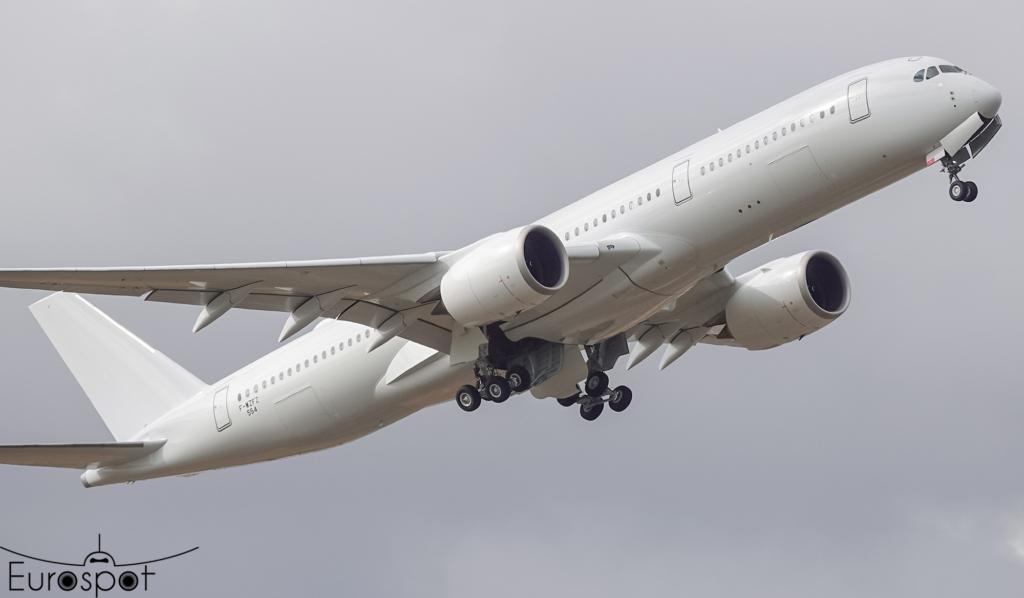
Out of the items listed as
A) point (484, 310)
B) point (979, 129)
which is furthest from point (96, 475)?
point (979, 129)

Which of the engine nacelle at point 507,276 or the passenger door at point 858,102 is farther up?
the passenger door at point 858,102

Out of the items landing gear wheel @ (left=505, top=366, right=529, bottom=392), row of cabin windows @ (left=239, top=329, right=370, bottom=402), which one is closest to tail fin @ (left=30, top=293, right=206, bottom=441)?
row of cabin windows @ (left=239, top=329, right=370, bottom=402)

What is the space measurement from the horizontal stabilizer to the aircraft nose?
70.8 ft

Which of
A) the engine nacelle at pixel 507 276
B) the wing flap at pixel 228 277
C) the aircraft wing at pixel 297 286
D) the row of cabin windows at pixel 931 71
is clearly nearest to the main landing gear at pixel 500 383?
the aircraft wing at pixel 297 286

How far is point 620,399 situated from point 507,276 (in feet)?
26.5

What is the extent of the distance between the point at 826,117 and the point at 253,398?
50.8 feet

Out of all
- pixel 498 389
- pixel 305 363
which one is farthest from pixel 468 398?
pixel 305 363

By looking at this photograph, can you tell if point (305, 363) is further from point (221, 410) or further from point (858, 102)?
point (858, 102)

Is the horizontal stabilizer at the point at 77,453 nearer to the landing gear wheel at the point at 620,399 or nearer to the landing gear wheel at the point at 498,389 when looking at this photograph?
the landing gear wheel at the point at 498,389

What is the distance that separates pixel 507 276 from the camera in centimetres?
2445

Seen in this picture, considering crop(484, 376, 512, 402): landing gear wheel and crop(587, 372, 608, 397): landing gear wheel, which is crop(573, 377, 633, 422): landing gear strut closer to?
crop(587, 372, 608, 397): landing gear wheel

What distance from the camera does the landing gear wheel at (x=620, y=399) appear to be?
31.4 m

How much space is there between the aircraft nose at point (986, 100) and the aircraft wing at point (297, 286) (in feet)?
37.0

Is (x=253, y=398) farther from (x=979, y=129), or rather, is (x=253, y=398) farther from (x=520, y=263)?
(x=979, y=129)
